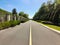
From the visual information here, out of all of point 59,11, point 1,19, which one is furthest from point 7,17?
point 59,11

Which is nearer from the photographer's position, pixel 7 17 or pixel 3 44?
pixel 3 44

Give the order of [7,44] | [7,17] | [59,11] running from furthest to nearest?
[59,11]
[7,17]
[7,44]

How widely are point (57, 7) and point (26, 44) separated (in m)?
45.5

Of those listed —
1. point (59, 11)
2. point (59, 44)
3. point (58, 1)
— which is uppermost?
point (58, 1)

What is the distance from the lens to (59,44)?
9625 mm

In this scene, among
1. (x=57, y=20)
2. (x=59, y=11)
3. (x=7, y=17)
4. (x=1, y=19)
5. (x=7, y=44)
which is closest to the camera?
(x=7, y=44)

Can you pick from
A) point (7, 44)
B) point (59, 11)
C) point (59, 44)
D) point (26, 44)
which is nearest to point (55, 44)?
point (59, 44)

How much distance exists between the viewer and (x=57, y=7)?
53250mm

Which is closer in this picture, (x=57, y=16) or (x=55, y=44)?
(x=55, y=44)

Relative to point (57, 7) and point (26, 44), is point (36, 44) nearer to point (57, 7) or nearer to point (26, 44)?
point (26, 44)

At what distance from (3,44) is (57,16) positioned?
154ft

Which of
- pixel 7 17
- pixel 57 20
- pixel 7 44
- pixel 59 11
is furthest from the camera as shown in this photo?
pixel 57 20

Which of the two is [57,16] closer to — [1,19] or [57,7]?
[57,7]

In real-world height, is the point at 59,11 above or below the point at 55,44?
above
